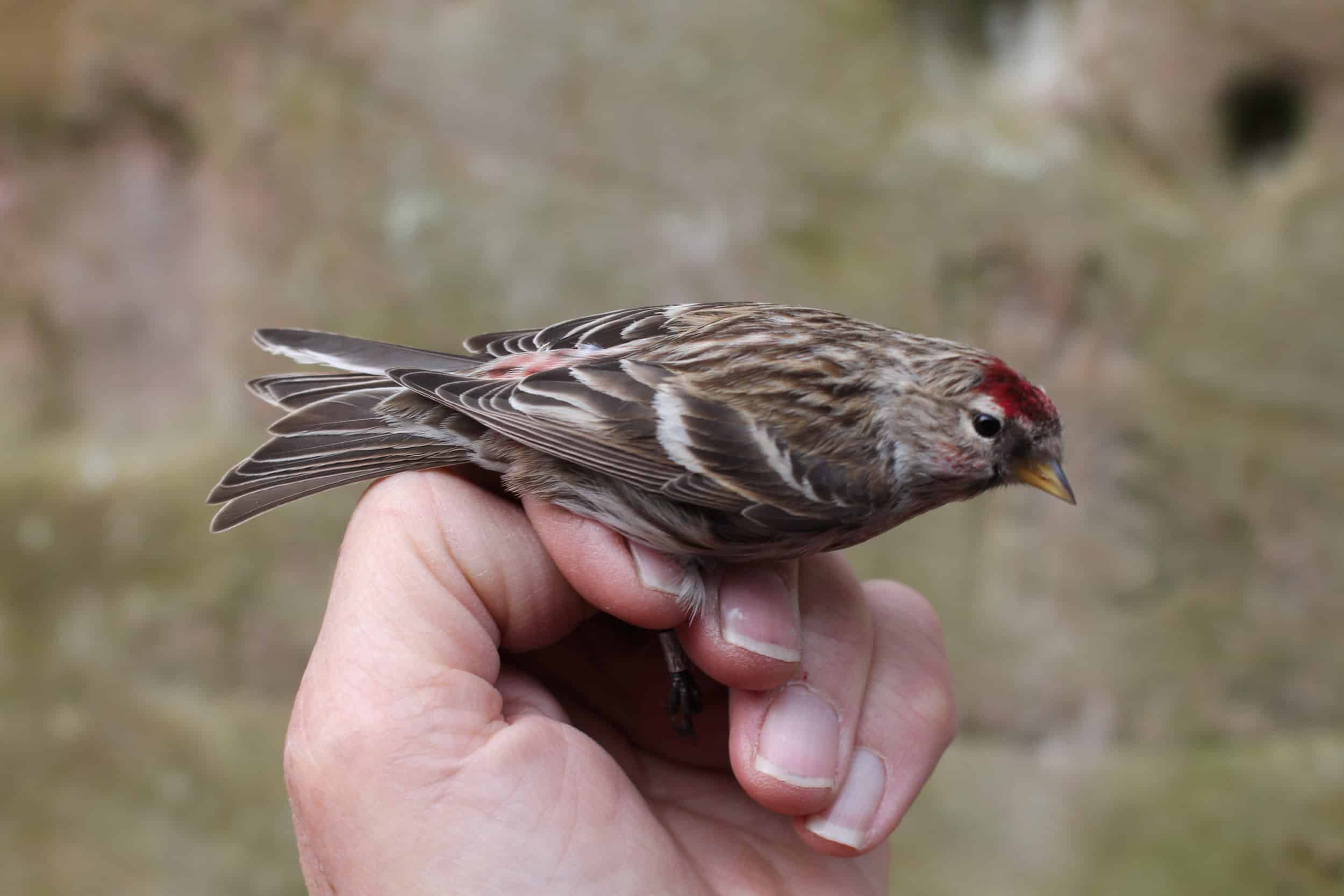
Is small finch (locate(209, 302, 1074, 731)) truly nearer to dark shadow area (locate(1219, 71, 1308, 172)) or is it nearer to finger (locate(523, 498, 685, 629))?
finger (locate(523, 498, 685, 629))

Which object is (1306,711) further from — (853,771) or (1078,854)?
(853,771)

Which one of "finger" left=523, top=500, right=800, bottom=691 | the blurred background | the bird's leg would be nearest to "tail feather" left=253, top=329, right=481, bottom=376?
"finger" left=523, top=500, right=800, bottom=691

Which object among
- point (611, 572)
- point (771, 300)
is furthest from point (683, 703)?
point (771, 300)

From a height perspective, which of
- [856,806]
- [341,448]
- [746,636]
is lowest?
[856,806]

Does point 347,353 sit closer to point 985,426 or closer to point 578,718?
point 578,718

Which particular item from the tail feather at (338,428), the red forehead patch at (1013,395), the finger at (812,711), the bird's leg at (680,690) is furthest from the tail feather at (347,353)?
the red forehead patch at (1013,395)

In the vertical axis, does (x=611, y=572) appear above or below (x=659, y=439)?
below
